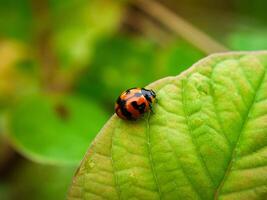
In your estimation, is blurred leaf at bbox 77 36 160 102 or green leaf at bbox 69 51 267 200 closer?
green leaf at bbox 69 51 267 200

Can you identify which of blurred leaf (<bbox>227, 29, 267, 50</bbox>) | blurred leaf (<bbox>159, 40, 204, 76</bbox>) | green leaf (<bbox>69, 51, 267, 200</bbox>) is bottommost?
blurred leaf (<bbox>227, 29, 267, 50</bbox>)

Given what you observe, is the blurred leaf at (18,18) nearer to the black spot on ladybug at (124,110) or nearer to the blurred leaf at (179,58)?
the blurred leaf at (179,58)

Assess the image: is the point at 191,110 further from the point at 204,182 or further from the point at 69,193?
the point at 69,193

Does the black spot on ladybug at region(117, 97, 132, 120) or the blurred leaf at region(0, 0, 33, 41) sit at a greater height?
the blurred leaf at region(0, 0, 33, 41)

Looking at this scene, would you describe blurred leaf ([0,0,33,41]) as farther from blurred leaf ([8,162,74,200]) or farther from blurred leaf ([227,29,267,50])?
blurred leaf ([227,29,267,50])

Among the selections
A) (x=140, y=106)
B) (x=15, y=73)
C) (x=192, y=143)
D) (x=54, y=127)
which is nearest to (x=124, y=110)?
(x=140, y=106)

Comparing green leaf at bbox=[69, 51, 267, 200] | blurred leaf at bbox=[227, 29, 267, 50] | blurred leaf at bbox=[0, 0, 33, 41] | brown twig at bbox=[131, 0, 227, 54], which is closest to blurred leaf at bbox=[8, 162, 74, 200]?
blurred leaf at bbox=[0, 0, 33, 41]
